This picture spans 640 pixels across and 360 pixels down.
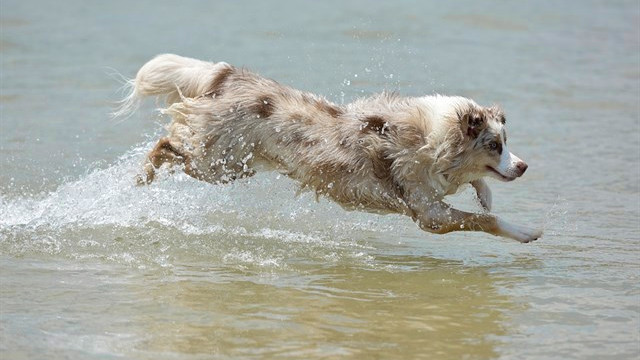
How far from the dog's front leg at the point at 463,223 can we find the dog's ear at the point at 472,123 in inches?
21.8

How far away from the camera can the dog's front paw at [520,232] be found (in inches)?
288

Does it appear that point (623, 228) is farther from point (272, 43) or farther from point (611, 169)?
point (272, 43)

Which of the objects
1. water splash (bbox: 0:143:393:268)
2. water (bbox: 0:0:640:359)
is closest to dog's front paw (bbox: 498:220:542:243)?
water (bbox: 0:0:640:359)

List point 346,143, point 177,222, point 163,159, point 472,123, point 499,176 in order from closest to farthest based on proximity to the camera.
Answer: point 472,123 < point 499,176 < point 346,143 < point 177,222 < point 163,159

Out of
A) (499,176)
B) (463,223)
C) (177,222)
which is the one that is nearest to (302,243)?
(177,222)

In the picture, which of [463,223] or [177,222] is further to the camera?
[177,222]

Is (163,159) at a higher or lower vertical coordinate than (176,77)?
lower

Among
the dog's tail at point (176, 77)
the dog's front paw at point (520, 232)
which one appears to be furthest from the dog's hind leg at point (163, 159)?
the dog's front paw at point (520, 232)

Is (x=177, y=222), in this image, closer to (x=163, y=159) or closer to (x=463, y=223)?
(x=163, y=159)

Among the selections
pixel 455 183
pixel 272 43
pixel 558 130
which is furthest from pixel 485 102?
pixel 455 183

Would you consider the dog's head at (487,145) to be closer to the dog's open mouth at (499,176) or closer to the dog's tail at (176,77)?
the dog's open mouth at (499,176)

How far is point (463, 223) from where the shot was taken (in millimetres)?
7410

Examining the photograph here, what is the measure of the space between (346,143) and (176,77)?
1.51 meters

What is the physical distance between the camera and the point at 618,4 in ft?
70.6
